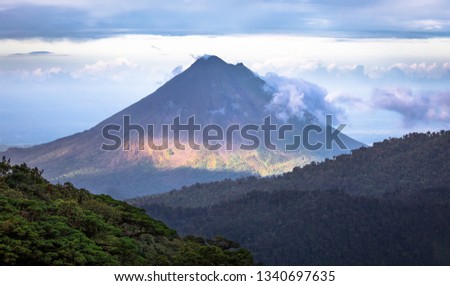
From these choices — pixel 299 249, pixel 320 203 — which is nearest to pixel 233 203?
pixel 320 203

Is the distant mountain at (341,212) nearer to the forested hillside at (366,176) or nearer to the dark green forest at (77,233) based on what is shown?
the forested hillside at (366,176)

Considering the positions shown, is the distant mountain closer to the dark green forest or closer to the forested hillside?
the forested hillside

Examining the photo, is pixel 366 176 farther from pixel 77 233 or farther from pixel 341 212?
pixel 77 233

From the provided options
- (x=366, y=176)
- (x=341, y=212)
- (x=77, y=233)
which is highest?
(x=77, y=233)

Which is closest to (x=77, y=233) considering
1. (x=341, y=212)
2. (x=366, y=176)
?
(x=341, y=212)

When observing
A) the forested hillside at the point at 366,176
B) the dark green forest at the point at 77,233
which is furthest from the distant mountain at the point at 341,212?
the dark green forest at the point at 77,233
